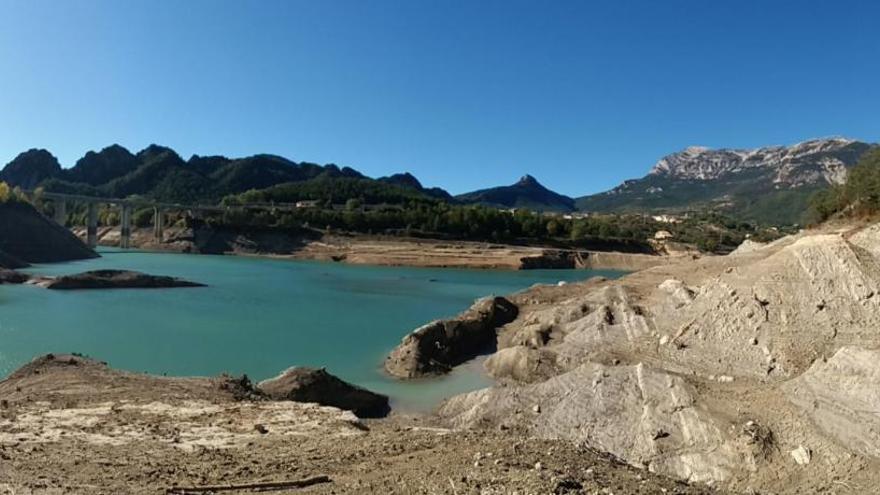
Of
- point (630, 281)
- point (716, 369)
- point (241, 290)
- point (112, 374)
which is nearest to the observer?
point (716, 369)

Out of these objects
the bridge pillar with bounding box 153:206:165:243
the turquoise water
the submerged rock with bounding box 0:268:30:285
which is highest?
the bridge pillar with bounding box 153:206:165:243

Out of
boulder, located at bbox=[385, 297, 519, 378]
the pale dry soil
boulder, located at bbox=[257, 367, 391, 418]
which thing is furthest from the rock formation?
the pale dry soil

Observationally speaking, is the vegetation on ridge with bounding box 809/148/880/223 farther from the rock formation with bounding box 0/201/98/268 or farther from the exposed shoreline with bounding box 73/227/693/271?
the rock formation with bounding box 0/201/98/268

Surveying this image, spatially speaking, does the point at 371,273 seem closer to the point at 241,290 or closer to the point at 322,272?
Answer: the point at 322,272

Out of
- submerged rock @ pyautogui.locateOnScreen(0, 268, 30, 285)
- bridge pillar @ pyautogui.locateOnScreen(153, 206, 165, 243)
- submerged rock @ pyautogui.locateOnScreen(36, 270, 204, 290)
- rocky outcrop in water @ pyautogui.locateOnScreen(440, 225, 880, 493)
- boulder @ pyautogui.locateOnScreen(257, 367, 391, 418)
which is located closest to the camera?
rocky outcrop in water @ pyautogui.locateOnScreen(440, 225, 880, 493)

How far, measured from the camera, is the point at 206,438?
47.0 ft

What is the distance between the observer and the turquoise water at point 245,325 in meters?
29.7

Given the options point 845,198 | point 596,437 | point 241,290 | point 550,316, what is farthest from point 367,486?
point 241,290

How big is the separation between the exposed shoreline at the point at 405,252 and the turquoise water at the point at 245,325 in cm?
3232

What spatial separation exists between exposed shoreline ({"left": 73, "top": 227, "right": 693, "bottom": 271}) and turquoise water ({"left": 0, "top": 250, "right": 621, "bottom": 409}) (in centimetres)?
3232

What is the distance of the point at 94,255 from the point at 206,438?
10684 centimetres

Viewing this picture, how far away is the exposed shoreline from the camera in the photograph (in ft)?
364

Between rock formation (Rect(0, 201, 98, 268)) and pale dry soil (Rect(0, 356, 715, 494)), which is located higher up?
rock formation (Rect(0, 201, 98, 268))

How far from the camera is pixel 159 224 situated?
491 ft
